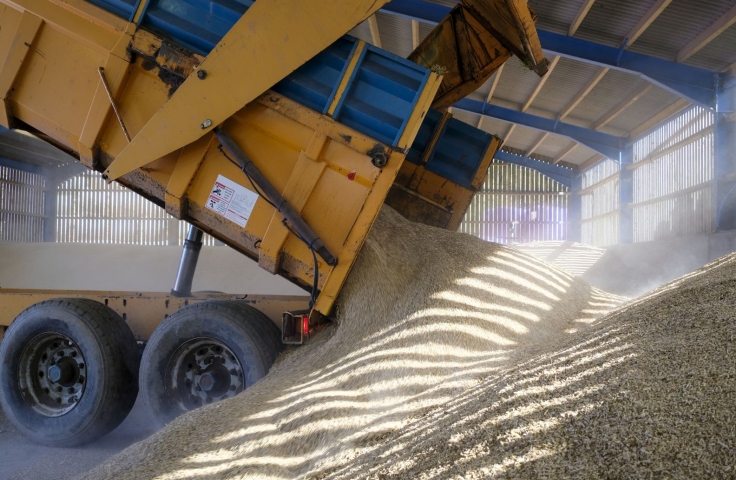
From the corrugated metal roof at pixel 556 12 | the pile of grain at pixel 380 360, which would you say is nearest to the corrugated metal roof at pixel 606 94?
the corrugated metal roof at pixel 556 12

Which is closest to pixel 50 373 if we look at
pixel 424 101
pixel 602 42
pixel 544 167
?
pixel 424 101

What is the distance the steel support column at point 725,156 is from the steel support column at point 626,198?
18.0 feet

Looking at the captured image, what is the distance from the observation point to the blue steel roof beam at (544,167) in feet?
66.9

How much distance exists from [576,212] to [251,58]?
1822cm

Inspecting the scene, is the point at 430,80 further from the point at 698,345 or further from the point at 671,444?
the point at 671,444

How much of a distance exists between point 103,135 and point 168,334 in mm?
1459

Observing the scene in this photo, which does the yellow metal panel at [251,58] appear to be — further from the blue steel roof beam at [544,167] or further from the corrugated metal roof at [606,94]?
the blue steel roof beam at [544,167]

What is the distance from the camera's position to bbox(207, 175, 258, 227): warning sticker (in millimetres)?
4098

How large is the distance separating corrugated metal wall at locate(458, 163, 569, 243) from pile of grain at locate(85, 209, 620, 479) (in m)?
15.7

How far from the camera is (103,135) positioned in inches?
168

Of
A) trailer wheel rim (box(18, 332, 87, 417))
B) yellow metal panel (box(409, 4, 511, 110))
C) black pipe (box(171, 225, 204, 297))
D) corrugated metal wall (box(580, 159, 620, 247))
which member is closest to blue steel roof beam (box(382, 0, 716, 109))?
yellow metal panel (box(409, 4, 511, 110))

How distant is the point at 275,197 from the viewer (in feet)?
13.0

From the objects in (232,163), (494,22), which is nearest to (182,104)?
(232,163)

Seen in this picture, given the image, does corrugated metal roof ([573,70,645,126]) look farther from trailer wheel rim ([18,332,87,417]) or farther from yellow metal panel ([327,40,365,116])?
trailer wheel rim ([18,332,87,417])
